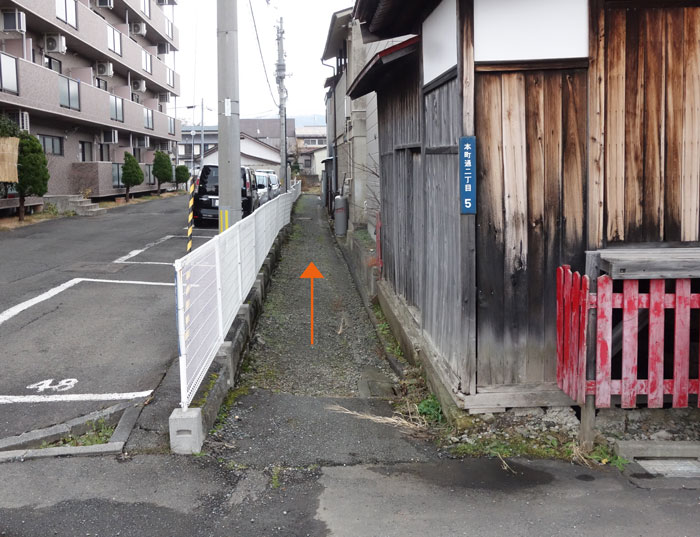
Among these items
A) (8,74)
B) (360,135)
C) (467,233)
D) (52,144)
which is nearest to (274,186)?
(52,144)

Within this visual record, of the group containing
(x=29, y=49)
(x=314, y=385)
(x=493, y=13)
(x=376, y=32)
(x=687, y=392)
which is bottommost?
(x=314, y=385)

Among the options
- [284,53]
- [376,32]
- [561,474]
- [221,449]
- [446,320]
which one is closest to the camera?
[561,474]

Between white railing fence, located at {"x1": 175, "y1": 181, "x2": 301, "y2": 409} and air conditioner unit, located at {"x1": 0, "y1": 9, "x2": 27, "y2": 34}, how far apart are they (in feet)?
52.2

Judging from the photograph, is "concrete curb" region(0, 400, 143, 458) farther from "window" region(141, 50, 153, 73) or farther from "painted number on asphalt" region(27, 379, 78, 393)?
"window" region(141, 50, 153, 73)

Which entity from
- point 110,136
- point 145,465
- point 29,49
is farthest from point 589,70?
point 110,136

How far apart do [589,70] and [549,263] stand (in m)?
1.47

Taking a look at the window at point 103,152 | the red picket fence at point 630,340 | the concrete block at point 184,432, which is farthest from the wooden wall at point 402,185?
the window at point 103,152

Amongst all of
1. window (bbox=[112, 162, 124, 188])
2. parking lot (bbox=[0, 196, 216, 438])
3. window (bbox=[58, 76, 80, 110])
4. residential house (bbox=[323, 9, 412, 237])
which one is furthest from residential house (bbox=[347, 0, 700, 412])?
window (bbox=[112, 162, 124, 188])

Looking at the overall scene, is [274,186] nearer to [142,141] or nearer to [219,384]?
[142,141]

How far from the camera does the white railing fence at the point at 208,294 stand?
498 centimetres

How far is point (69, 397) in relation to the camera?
635 centimetres

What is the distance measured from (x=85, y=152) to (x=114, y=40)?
18.6 ft

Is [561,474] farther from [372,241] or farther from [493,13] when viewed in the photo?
Result: [372,241]

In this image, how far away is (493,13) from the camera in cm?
517
